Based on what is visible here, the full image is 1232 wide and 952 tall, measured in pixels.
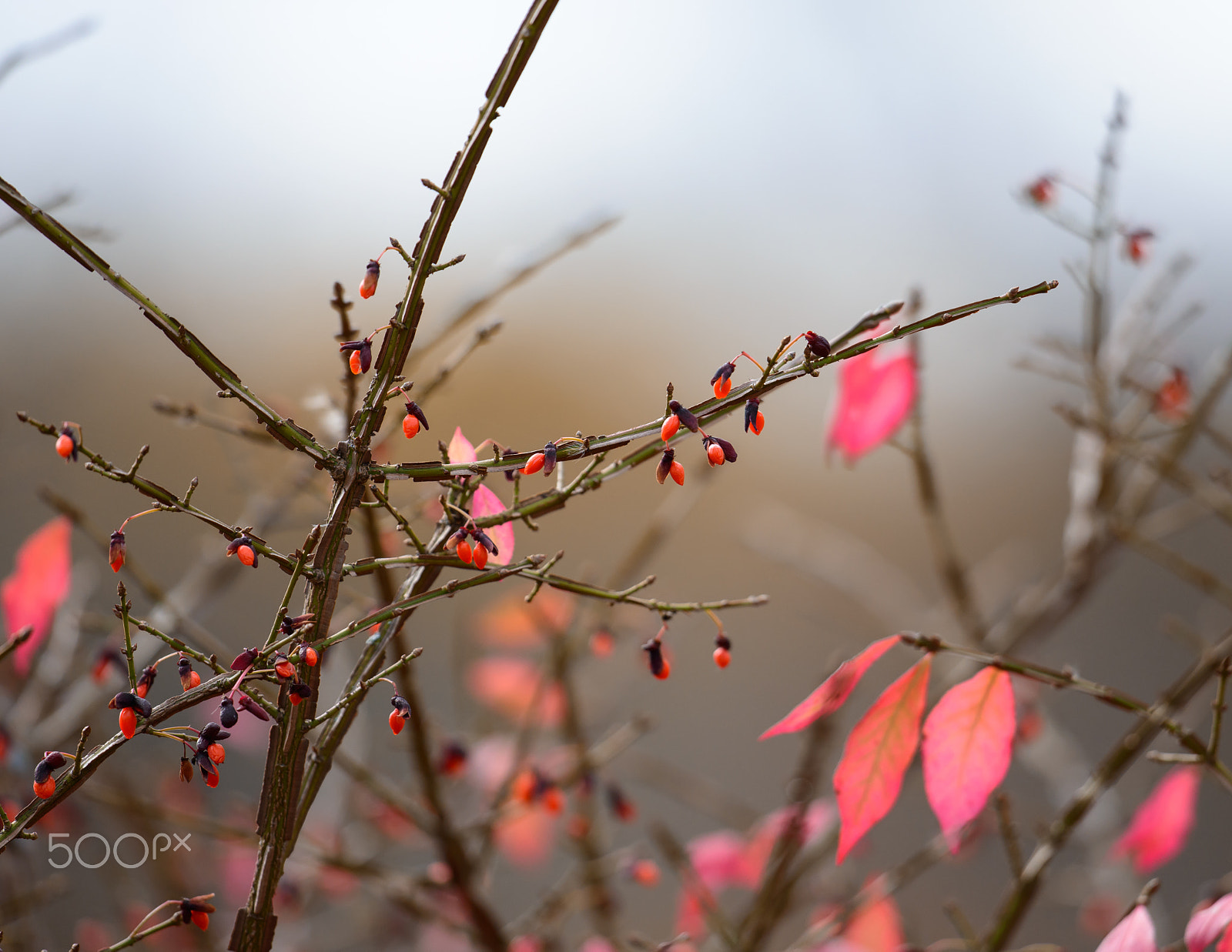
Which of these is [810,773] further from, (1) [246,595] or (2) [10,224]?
(1) [246,595]

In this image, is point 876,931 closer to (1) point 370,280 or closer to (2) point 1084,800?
(2) point 1084,800

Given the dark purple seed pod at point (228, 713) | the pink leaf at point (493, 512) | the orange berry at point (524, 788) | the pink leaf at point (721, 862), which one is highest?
the pink leaf at point (493, 512)

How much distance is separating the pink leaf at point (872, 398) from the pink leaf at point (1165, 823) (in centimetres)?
49

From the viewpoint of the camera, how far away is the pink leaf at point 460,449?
0.47 meters

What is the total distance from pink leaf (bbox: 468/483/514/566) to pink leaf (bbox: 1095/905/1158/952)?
39 cm

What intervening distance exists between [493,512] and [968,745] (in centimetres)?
31

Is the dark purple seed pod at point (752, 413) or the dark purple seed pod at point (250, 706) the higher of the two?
the dark purple seed pod at point (752, 413)

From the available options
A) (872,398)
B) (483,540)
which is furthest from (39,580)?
(872,398)

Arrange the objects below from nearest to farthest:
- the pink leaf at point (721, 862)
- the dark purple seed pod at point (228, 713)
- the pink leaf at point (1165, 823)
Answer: the dark purple seed pod at point (228, 713) < the pink leaf at point (1165, 823) < the pink leaf at point (721, 862)

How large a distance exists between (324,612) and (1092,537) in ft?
2.80

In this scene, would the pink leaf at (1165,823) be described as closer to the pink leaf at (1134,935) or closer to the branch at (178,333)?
the pink leaf at (1134,935)

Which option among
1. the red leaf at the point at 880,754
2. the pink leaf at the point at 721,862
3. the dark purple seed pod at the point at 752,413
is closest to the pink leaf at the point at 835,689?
the red leaf at the point at 880,754

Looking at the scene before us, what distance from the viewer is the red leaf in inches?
19.1

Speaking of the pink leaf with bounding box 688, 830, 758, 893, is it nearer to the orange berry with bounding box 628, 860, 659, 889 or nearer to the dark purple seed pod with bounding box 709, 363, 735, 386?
the orange berry with bounding box 628, 860, 659, 889
